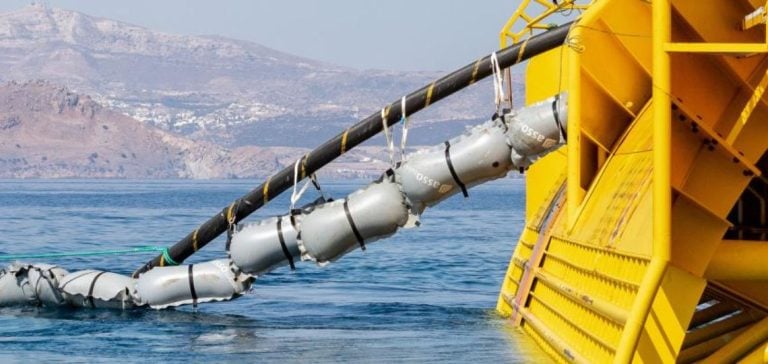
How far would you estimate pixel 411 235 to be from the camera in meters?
66.9

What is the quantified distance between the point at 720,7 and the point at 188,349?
1213 cm

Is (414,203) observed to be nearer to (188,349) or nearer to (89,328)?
(188,349)

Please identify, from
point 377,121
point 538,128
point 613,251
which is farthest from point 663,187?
point 377,121

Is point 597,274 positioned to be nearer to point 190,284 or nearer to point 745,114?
point 745,114

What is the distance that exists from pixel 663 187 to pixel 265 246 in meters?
11.5

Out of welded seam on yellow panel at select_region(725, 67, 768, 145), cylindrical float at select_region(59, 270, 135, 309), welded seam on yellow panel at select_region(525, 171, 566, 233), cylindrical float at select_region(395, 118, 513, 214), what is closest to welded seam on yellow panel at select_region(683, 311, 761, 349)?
welded seam on yellow panel at select_region(725, 67, 768, 145)

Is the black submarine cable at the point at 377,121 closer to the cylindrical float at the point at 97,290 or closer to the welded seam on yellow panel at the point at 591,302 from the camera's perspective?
the cylindrical float at the point at 97,290

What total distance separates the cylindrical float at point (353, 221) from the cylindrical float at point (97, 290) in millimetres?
5824

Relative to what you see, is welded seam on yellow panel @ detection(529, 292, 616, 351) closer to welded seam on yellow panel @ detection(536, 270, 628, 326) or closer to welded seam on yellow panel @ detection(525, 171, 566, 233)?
welded seam on yellow panel @ detection(536, 270, 628, 326)

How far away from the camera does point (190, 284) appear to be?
23.8 metres

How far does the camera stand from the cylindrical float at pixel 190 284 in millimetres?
23000

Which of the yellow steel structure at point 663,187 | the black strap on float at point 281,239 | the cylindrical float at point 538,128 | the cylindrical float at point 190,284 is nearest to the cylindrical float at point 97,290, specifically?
the cylindrical float at point 190,284

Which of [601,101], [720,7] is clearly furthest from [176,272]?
[720,7]

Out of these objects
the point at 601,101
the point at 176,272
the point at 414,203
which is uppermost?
the point at 601,101
